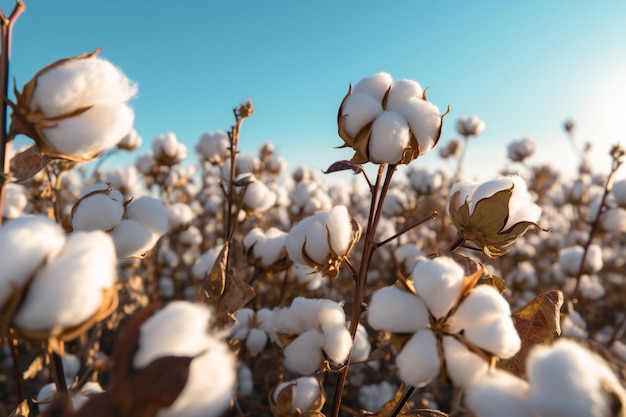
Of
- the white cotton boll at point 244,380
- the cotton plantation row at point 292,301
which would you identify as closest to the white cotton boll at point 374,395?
the cotton plantation row at point 292,301

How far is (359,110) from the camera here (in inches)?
39.9

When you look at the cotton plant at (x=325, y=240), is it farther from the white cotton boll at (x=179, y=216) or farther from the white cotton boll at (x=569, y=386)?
the white cotton boll at (x=179, y=216)

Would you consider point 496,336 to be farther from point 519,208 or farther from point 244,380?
point 244,380

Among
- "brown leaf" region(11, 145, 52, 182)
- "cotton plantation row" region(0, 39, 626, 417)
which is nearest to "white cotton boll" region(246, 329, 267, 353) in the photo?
"cotton plantation row" region(0, 39, 626, 417)

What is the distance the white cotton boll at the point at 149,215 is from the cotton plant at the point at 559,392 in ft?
2.63

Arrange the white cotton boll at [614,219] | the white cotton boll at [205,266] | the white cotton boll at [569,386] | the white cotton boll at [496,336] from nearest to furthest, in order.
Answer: the white cotton boll at [569,386] < the white cotton boll at [496,336] < the white cotton boll at [205,266] < the white cotton boll at [614,219]

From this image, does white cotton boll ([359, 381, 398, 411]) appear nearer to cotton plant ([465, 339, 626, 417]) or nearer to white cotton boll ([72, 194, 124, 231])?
white cotton boll ([72, 194, 124, 231])

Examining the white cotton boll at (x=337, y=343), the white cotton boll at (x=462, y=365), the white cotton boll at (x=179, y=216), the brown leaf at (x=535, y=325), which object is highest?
the white cotton boll at (x=462, y=365)

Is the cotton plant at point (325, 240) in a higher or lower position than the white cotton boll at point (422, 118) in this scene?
lower

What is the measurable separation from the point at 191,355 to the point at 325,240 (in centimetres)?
63

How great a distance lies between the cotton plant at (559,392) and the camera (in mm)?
469

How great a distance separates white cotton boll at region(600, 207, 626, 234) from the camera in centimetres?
260

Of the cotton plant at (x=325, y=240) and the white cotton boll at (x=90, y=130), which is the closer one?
the white cotton boll at (x=90, y=130)

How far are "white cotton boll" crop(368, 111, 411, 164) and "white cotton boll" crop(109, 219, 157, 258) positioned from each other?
0.54m
